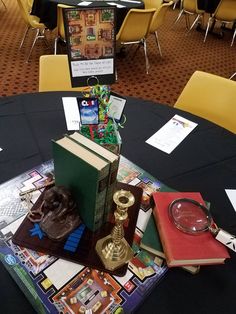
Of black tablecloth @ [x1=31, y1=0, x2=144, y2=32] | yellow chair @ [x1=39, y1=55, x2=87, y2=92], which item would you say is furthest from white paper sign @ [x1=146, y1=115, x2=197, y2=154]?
black tablecloth @ [x1=31, y1=0, x2=144, y2=32]

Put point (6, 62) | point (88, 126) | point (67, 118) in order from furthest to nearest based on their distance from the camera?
point (6, 62) → point (67, 118) → point (88, 126)

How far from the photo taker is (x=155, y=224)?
802 millimetres

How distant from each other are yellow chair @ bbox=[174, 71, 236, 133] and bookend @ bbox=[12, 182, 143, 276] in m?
0.97

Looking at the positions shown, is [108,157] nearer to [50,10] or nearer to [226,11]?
[50,10]

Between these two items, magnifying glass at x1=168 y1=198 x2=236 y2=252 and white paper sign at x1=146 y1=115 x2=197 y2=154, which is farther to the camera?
white paper sign at x1=146 y1=115 x2=197 y2=154

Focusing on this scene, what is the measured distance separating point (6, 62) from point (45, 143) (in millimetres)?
2603

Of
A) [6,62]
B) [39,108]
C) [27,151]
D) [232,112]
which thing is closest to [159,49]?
[6,62]

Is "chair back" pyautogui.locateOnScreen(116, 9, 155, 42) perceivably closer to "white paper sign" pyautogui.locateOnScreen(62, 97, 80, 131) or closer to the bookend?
"white paper sign" pyautogui.locateOnScreen(62, 97, 80, 131)

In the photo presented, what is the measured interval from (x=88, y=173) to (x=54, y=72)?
1.13 metres

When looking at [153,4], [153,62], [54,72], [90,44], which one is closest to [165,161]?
[90,44]

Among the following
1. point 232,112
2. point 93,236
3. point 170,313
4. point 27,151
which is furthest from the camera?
point 232,112

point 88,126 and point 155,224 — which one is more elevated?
point 88,126

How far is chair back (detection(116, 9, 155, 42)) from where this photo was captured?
8.99 ft

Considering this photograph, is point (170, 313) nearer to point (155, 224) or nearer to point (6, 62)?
point (155, 224)
